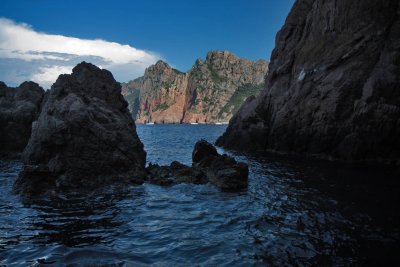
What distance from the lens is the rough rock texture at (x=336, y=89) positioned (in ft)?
120

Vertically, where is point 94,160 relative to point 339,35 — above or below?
below

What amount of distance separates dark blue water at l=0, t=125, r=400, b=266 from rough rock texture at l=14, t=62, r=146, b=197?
195 centimetres

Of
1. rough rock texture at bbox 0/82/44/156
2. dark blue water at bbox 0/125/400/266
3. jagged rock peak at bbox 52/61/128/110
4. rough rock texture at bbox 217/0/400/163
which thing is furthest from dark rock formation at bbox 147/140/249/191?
rough rock texture at bbox 0/82/44/156

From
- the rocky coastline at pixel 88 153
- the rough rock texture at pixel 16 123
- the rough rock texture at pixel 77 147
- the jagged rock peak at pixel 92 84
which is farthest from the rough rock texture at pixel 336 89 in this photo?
the rough rock texture at pixel 16 123

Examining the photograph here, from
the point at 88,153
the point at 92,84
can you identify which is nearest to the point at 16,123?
the point at 92,84

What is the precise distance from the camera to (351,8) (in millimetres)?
44906

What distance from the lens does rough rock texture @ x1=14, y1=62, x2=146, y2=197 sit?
24969mm

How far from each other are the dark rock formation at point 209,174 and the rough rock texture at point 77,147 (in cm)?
224

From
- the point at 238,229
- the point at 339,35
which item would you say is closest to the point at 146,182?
the point at 238,229

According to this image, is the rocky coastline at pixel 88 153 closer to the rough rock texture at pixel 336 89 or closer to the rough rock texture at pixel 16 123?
the rough rock texture at pixel 336 89

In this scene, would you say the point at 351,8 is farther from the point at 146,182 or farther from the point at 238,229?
the point at 238,229

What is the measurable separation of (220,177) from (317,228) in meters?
11.9

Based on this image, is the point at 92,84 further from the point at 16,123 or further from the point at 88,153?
the point at 16,123

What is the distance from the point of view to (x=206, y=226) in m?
17.8
